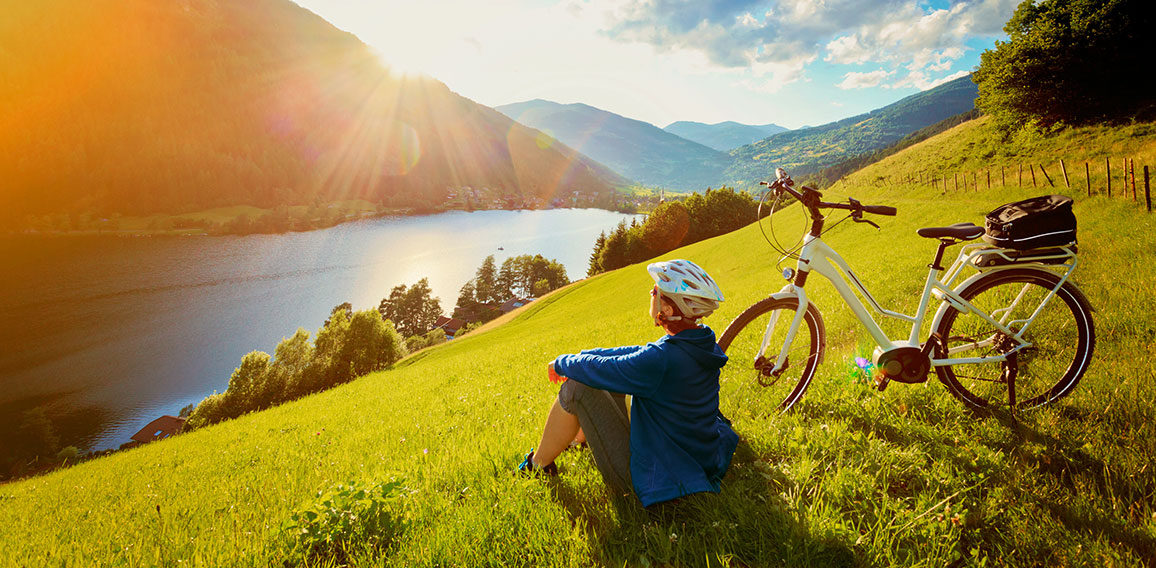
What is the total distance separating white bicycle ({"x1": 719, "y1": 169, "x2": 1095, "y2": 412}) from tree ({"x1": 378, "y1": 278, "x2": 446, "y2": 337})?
85.7 metres

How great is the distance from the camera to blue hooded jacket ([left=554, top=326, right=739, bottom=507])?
2.74 metres

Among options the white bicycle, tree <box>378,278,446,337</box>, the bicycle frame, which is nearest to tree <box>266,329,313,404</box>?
the white bicycle

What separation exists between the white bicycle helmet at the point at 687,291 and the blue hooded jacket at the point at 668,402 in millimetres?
146

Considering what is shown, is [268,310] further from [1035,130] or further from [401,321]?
[1035,130]

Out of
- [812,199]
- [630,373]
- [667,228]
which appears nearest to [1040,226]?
[812,199]

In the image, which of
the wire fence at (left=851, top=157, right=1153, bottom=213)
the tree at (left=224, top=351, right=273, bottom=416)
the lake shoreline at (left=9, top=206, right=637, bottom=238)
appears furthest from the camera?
the lake shoreline at (left=9, top=206, right=637, bottom=238)

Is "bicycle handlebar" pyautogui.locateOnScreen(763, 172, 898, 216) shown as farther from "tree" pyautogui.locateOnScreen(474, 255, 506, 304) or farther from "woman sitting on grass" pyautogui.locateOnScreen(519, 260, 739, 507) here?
"tree" pyautogui.locateOnScreen(474, 255, 506, 304)

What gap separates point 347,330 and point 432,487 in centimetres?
3934

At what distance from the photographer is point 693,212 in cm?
7488

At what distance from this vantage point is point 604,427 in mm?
2967

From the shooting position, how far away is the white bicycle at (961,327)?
3703mm

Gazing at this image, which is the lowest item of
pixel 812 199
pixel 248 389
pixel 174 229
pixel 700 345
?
pixel 248 389

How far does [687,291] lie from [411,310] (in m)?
88.8

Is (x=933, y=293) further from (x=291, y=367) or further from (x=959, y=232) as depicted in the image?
(x=291, y=367)
